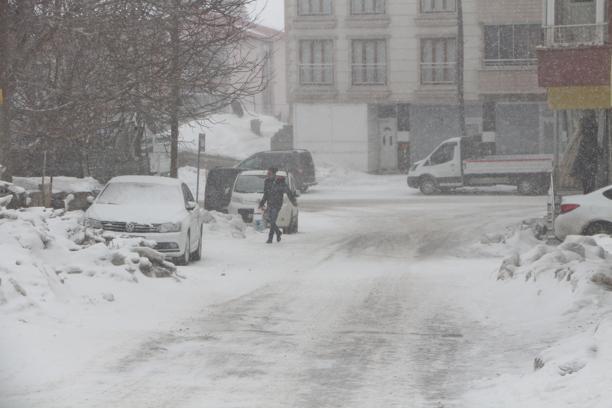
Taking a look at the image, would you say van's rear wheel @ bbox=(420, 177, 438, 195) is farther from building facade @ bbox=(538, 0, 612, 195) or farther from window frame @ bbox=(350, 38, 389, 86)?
building facade @ bbox=(538, 0, 612, 195)

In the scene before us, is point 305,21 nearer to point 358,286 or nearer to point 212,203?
point 212,203

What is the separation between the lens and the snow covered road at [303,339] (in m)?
8.30

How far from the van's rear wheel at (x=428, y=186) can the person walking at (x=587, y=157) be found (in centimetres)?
1669

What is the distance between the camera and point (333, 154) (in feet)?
184

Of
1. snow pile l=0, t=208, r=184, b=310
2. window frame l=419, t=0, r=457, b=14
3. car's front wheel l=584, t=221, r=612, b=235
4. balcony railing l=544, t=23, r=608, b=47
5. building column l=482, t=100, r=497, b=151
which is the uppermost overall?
window frame l=419, t=0, r=457, b=14

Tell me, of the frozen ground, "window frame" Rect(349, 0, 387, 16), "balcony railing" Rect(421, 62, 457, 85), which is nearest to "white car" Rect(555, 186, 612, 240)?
the frozen ground

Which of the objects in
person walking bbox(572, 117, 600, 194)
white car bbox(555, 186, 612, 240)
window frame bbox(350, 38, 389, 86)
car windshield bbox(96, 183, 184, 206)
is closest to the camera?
car windshield bbox(96, 183, 184, 206)

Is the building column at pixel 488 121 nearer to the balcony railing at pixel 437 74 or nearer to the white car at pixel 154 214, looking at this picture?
the balcony railing at pixel 437 74

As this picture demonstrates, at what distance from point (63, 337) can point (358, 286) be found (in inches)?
252

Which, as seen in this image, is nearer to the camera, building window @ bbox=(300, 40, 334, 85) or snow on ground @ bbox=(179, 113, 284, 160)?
building window @ bbox=(300, 40, 334, 85)

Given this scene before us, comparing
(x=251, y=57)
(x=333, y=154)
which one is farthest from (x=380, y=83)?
(x=251, y=57)

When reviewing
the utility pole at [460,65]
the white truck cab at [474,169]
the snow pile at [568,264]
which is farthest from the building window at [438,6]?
the snow pile at [568,264]

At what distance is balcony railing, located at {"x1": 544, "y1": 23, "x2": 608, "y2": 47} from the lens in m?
25.5

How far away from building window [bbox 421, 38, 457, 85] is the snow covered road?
116 feet
